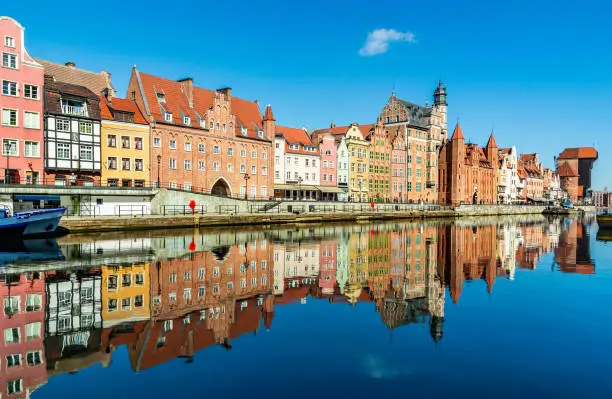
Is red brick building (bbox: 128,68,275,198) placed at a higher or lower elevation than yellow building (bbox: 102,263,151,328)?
higher

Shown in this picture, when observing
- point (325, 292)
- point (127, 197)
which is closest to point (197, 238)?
point (127, 197)

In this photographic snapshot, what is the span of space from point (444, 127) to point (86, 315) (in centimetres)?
10521

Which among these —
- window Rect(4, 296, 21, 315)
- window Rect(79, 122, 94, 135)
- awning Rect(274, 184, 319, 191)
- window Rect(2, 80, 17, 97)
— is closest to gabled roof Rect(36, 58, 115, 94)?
window Rect(2, 80, 17, 97)

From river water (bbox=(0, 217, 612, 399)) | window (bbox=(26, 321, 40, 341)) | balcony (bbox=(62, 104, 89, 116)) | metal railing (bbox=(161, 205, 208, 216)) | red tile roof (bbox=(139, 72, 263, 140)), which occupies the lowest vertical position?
river water (bbox=(0, 217, 612, 399))

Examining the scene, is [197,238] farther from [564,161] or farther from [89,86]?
[564,161]

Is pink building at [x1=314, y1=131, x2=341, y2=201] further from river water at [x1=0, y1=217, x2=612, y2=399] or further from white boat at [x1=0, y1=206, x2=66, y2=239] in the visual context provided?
river water at [x1=0, y1=217, x2=612, y2=399]

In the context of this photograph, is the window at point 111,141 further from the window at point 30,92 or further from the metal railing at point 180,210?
the metal railing at point 180,210

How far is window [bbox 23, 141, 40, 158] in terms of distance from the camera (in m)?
42.8

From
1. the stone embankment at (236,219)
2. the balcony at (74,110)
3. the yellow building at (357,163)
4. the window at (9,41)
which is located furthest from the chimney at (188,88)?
the yellow building at (357,163)

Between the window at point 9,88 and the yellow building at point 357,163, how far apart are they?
167 feet

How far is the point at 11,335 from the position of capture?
1148 cm

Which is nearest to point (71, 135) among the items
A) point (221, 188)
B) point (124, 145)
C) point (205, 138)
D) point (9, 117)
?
point (9, 117)

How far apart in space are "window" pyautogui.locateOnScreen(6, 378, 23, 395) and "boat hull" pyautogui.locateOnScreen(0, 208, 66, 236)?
96.0 feet

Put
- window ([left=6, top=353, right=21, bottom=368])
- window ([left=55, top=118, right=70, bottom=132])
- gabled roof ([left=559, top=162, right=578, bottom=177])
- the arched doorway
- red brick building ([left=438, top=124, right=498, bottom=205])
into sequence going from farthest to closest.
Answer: gabled roof ([left=559, top=162, right=578, bottom=177]) < red brick building ([left=438, top=124, right=498, bottom=205]) < the arched doorway < window ([left=55, top=118, right=70, bottom=132]) < window ([left=6, top=353, right=21, bottom=368])
